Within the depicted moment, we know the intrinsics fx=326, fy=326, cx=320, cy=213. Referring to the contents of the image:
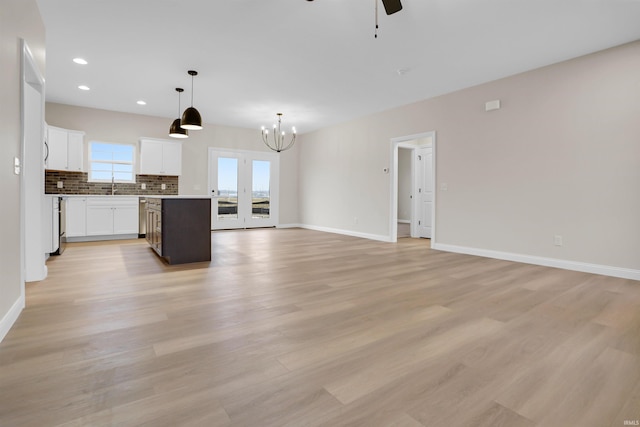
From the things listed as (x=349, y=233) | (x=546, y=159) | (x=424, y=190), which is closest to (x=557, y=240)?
(x=546, y=159)

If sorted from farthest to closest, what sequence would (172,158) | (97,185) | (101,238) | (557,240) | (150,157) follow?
(172,158)
(150,157)
(97,185)
(101,238)
(557,240)

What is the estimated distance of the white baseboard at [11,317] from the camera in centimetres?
206

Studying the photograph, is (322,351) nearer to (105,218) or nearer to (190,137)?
(105,218)

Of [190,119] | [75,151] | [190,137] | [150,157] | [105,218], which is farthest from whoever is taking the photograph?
[190,137]

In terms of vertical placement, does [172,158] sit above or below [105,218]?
above

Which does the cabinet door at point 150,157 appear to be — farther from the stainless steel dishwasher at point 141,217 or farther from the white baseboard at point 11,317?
the white baseboard at point 11,317

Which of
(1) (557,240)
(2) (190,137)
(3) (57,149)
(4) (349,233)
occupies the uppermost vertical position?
(2) (190,137)

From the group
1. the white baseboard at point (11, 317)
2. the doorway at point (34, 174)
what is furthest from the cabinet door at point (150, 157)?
the white baseboard at point (11, 317)

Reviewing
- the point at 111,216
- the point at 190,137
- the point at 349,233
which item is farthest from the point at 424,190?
the point at 111,216

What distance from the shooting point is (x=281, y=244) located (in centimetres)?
622

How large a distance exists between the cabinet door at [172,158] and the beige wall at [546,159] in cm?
485

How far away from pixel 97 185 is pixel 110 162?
0.56m

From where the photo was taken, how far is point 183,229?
4402 millimetres

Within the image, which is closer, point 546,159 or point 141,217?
point 546,159
